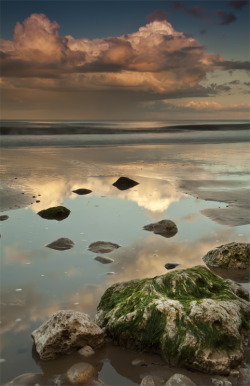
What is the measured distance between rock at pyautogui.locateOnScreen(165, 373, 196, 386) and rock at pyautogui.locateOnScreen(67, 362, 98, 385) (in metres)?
0.87


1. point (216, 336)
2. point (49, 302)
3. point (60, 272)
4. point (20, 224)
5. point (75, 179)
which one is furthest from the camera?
point (75, 179)

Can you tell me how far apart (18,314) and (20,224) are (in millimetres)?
4536

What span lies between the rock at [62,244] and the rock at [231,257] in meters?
2.83

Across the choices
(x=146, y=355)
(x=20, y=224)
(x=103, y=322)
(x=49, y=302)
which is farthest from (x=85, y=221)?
(x=146, y=355)

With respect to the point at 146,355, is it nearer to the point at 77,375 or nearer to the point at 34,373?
the point at 77,375

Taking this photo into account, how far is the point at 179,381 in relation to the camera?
14.3 ft

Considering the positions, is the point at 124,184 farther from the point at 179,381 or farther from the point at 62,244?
the point at 179,381

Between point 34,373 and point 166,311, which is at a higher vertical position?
point 166,311

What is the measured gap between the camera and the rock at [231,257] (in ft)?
25.3

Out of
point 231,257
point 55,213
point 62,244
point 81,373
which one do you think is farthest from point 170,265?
point 55,213

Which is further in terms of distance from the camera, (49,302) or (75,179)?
(75,179)

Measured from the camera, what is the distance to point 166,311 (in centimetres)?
518

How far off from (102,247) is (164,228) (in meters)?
1.77

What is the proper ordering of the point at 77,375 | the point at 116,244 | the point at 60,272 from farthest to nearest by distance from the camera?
the point at 116,244 < the point at 60,272 < the point at 77,375
